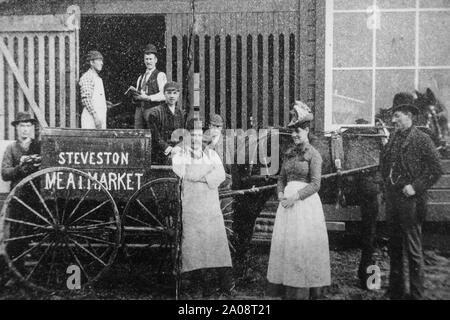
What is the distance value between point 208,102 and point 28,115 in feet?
7.48

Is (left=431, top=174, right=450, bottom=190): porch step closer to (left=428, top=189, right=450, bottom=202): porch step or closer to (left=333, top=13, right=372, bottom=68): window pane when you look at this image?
(left=428, top=189, right=450, bottom=202): porch step

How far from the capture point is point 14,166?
5.14 meters

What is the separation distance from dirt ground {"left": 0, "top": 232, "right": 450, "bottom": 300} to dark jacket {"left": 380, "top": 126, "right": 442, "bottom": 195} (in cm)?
112

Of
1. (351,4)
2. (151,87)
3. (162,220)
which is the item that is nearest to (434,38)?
(351,4)

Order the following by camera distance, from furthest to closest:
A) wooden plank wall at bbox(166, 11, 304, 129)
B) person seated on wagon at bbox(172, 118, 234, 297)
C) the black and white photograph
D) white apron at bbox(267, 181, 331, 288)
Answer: wooden plank wall at bbox(166, 11, 304, 129) → person seated on wagon at bbox(172, 118, 234, 297) → the black and white photograph → white apron at bbox(267, 181, 331, 288)

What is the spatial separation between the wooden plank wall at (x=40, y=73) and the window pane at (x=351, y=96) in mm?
3446

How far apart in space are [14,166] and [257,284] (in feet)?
9.65

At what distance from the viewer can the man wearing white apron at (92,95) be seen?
5.78 metres

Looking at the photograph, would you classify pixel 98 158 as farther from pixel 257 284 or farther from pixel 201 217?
pixel 257 284

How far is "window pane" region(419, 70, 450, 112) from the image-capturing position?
→ 6.11m

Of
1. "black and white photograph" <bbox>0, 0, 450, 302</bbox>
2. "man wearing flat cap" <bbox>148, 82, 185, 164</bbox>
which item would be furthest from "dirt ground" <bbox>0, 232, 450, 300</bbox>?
"man wearing flat cap" <bbox>148, 82, 185, 164</bbox>

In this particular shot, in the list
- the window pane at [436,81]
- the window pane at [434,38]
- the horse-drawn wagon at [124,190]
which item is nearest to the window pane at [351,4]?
the window pane at [434,38]

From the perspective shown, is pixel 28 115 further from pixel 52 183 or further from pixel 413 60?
pixel 413 60

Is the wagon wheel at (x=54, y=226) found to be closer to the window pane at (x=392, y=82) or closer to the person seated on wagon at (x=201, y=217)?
the person seated on wagon at (x=201, y=217)
